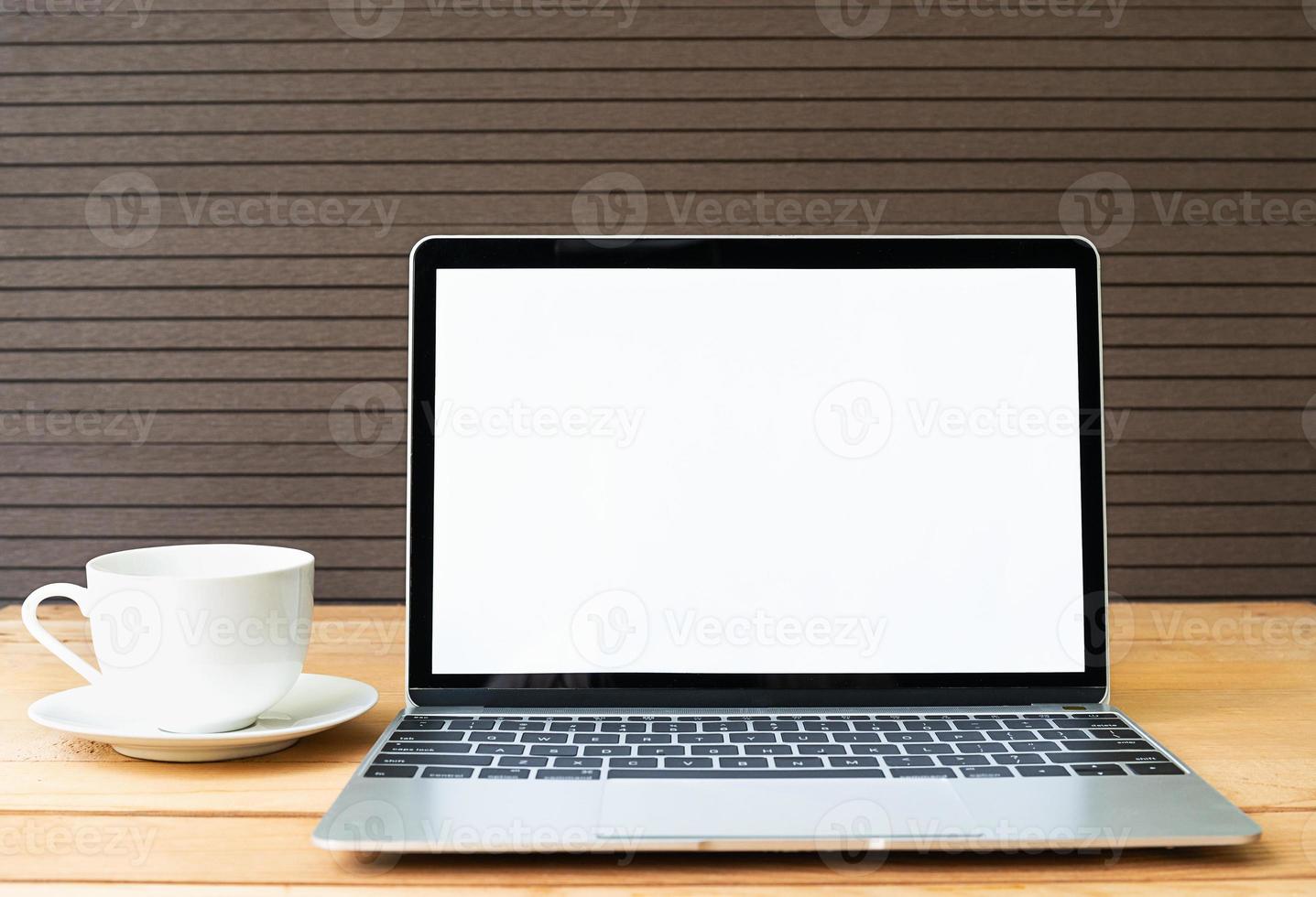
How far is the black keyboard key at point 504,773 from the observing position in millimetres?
492

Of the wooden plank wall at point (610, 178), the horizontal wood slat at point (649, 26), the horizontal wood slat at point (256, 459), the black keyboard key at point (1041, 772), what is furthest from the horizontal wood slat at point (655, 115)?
the black keyboard key at point (1041, 772)

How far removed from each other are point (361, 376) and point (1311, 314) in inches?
63.4

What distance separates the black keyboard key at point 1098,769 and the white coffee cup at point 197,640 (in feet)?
1.38

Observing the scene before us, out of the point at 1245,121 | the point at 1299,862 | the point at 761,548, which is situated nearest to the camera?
the point at 1299,862

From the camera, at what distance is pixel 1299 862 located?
43 cm

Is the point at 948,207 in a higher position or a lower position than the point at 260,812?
higher

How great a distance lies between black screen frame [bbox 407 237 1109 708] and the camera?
61cm

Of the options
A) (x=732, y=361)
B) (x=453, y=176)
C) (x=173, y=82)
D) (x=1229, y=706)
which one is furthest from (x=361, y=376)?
(x=1229, y=706)

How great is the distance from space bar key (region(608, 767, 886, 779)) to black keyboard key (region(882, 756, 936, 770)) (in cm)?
1

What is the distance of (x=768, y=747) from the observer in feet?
1.76

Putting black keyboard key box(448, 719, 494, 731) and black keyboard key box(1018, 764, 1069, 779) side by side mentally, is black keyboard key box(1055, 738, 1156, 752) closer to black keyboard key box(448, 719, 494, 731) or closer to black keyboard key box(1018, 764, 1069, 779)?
black keyboard key box(1018, 764, 1069, 779)

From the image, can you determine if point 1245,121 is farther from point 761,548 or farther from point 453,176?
point 761,548

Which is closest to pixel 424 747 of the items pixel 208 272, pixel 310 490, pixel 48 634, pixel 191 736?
pixel 191 736

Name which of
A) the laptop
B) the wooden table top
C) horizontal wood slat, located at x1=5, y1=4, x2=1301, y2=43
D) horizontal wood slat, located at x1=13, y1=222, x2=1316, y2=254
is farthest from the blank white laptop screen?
horizontal wood slat, located at x1=5, y1=4, x2=1301, y2=43
